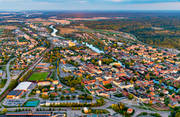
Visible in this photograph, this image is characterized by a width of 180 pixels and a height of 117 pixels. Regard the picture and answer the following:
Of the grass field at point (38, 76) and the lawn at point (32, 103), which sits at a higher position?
the grass field at point (38, 76)

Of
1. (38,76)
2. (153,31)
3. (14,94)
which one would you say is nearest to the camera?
(14,94)

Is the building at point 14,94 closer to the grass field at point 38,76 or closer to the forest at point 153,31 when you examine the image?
the grass field at point 38,76

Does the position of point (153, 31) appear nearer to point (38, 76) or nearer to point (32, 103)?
point (38, 76)

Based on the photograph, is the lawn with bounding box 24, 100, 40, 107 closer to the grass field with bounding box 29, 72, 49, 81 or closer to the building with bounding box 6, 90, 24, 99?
the building with bounding box 6, 90, 24, 99

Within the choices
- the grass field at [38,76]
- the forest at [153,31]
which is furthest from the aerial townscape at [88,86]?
the forest at [153,31]

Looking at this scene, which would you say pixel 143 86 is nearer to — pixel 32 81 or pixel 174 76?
pixel 174 76

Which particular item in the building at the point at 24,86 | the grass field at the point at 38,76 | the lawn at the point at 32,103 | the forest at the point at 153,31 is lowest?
the lawn at the point at 32,103

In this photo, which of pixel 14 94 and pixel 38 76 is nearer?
pixel 14 94

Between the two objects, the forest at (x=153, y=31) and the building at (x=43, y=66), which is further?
the forest at (x=153, y=31)

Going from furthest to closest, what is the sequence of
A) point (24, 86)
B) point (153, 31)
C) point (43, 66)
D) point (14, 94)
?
point (153, 31), point (43, 66), point (24, 86), point (14, 94)

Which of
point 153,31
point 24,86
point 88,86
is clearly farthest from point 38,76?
point 153,31

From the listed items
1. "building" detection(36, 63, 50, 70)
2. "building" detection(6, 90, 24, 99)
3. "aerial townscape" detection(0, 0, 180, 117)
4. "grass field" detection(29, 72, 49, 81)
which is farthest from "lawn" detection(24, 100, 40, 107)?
"building" detection(36, 63, 50, 70)
